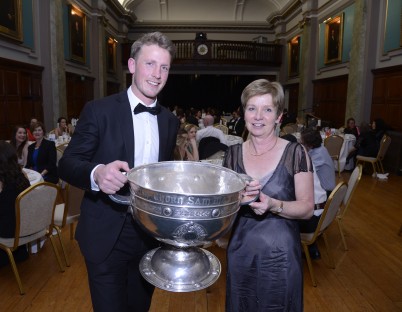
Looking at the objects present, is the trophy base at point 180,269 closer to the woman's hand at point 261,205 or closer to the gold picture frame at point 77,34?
the woman's hand at point 261,205

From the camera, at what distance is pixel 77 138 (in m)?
1.49

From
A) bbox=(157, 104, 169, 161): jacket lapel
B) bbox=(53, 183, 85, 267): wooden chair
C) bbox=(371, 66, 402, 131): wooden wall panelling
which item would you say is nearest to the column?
bbox=(371, 66, 402, 131): wooden wall panelling

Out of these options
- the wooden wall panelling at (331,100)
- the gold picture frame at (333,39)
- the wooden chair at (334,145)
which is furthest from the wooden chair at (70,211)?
the gold picture frame at (333,39)

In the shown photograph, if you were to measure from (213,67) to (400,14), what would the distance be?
35.7 ft

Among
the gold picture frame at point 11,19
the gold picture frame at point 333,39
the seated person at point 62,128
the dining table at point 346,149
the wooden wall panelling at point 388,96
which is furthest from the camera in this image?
the gold picture frame at point 333,39

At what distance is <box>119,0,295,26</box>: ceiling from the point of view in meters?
18.3

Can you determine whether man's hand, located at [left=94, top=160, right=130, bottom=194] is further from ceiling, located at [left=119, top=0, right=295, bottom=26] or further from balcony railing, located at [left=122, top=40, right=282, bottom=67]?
ceiling, located at [left=119, top=0, right=295, bottom=26]

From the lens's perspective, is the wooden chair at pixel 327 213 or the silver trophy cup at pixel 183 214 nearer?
the silver trophy cup at pixel 183 214

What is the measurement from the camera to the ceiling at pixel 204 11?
60.0 feet

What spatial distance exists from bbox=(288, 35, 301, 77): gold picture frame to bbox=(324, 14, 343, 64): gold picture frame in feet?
9.05

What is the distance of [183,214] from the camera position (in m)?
0.88

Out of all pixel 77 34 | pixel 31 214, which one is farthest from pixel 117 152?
pixel 77 34

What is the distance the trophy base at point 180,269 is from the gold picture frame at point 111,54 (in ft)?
48.7

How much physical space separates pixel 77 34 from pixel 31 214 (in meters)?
9.84
